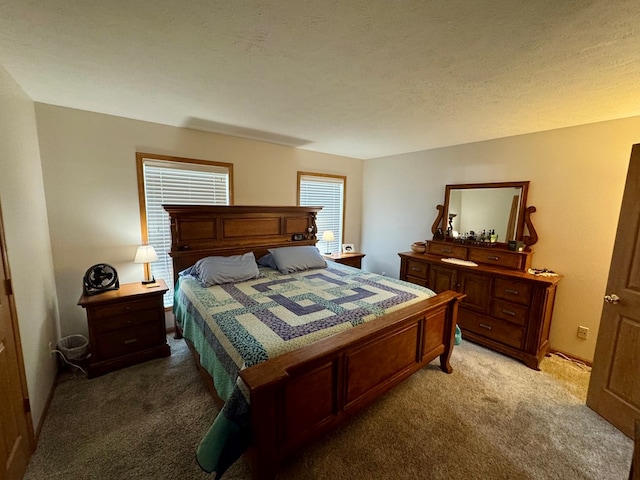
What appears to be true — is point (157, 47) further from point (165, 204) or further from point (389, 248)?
point (389, 248)

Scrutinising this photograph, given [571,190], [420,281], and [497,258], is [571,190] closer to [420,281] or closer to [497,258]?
[497,258]

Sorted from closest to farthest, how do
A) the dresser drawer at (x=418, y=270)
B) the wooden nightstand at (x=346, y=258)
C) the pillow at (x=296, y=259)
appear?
the pillow at (x=296, y=259), the dresser drawer at (x=418, y=270), the wooden nightstand at (x=346, y=258)

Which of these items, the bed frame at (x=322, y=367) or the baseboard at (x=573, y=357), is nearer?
the bed frame at (x=322, y=367)

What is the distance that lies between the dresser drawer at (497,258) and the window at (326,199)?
2.13 meters

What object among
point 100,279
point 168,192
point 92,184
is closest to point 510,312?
point 168,192

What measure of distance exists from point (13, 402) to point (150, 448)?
77 cm

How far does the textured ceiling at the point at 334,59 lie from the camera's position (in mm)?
1153

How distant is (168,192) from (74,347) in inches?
68.4

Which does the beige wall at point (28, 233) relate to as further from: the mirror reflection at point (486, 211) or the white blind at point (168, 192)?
the mirror reflection at point (486, 211)

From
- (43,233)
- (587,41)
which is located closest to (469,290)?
(587,41)

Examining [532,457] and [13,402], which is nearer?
[13,402]

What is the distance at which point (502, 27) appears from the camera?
4.02 feet

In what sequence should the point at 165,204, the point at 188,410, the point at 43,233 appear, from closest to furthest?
the point at 188,410 → the point at 43,233 → the point at 165,204

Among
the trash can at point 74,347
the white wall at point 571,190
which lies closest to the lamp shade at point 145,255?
the trash can at point 74,347
